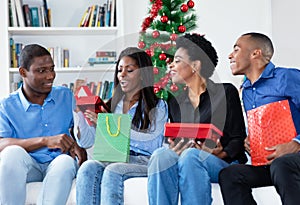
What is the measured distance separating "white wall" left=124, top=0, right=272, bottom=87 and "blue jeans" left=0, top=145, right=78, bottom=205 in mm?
2471

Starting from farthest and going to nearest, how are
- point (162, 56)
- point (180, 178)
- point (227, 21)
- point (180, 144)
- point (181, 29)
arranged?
point (227, 21)
point (181, 29)
point (162, 56)
point (180, 144)
point (180, 178)

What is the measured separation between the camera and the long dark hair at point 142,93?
2379 mm

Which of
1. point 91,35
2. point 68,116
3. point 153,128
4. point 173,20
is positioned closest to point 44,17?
point 91,35

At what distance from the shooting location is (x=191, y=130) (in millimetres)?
2211

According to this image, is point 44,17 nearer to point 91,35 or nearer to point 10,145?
point 91,35

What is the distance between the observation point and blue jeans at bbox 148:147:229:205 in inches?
82.5

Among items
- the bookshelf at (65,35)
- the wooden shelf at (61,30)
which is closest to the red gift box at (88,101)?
the bookshelf at (65,35)

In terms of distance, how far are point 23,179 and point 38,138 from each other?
263 mm

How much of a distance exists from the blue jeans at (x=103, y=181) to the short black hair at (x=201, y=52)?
597 millimetres

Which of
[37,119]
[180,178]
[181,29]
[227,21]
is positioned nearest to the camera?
[180,178]

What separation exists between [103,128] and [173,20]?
4.73 feet

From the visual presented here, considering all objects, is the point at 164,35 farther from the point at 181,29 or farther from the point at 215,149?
the point at 215,149

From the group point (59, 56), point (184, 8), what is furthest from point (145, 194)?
point (59, 56)

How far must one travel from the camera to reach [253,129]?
2.29 meters
